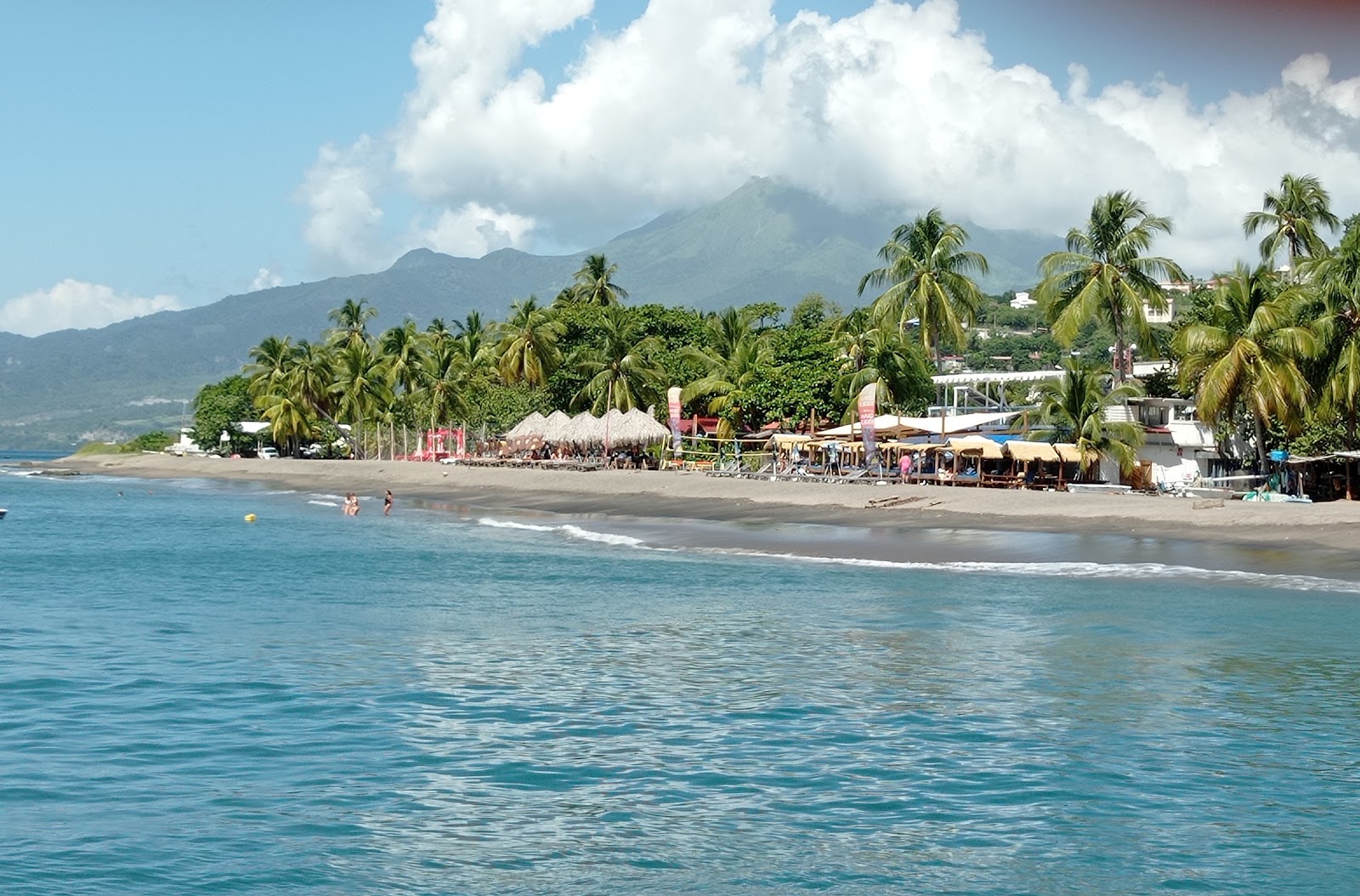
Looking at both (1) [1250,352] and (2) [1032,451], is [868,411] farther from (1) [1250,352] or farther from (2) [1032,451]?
(1) [1250,352]

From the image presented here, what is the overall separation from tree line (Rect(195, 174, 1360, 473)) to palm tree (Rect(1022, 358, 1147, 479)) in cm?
8

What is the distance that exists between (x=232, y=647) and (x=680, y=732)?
7.50 meters

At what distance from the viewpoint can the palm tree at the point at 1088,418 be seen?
44.8 meters

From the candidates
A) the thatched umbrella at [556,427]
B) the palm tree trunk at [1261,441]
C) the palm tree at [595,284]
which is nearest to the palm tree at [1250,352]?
the palm tree trunk at [1261,441]

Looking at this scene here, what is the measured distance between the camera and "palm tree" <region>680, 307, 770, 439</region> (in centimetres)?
6347

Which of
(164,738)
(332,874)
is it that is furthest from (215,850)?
(164,738)

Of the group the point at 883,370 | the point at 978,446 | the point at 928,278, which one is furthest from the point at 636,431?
the point at 978,446

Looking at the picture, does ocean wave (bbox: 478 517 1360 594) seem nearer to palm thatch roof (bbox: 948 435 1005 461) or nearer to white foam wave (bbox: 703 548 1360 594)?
white foam wave (bbox: 703 548 1360 594)

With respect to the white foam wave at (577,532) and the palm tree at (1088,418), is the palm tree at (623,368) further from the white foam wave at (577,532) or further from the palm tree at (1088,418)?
the palm tree at (1088,418)

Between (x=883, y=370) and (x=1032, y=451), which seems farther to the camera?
(x=883, y=370)

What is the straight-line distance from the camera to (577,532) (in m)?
39.5

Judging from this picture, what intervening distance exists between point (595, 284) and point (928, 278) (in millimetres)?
32034

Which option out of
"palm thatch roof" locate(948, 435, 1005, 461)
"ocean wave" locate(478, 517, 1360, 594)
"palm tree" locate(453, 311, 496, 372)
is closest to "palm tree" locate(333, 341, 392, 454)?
"palm tree" locate(453, 311, 496, 372)

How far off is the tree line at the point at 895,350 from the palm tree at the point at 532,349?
13cm
